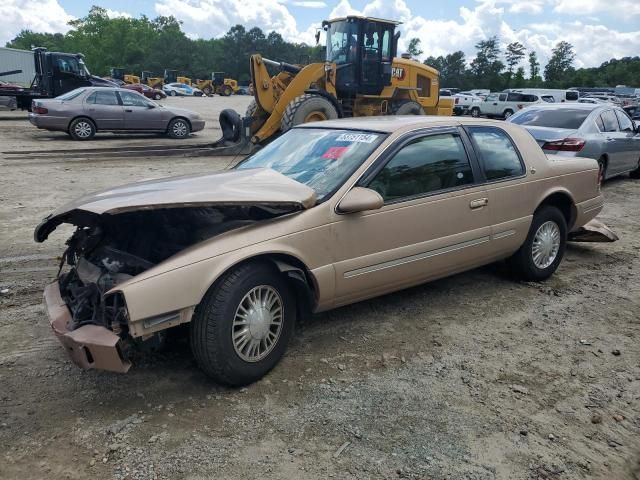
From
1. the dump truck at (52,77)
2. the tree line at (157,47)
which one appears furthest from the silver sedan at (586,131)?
the tree line at (157,47)

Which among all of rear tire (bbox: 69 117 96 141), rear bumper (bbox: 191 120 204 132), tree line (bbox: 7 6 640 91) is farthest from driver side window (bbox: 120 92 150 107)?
tree line (bbox: 7 6 640 91)

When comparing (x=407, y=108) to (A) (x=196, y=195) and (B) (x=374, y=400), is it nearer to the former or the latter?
(A) (x=196, y=195)

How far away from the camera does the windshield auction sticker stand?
163 inches

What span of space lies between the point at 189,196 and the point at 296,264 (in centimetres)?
84

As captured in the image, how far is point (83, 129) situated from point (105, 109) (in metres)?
0.85

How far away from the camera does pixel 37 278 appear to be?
5125mm

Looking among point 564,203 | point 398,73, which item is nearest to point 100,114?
point 398,73

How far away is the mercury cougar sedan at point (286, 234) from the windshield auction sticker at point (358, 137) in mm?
11

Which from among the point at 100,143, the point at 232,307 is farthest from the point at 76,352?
the point at 100,143

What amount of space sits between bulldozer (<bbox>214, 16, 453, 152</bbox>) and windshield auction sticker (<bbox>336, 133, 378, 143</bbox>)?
7.69 metres

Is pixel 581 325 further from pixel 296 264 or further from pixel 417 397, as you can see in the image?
pixel 296 264

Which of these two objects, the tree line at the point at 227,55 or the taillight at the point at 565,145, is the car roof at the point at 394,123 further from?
the tree line at the point at 227,55

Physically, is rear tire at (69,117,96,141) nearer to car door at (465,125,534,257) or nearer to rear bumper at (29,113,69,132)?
rear bumper at (29,113,69,132)

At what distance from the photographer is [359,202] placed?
365 cm
